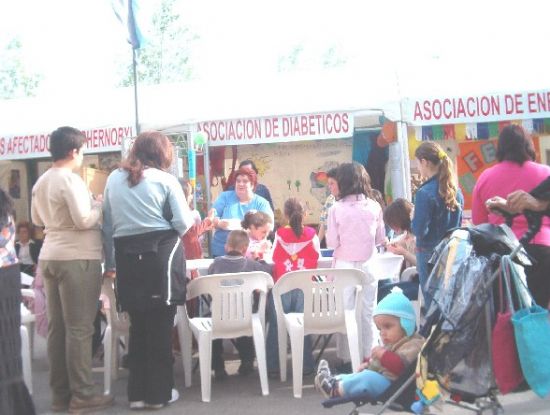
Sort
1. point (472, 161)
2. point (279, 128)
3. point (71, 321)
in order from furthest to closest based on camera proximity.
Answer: point (472, 161) → point (279, 128) → point (71, 321)

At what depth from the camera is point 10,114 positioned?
35.9 ft

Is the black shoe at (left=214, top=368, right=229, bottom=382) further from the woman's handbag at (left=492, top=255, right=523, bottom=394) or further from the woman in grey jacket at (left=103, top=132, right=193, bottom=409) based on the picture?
the woman's handbag at (left=492, top=255, right=523, bottom=394)

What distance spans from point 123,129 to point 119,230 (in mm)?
4856

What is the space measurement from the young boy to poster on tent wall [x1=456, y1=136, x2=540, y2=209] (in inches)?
165

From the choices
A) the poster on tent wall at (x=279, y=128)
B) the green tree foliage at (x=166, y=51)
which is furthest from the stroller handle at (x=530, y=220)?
the green tree foliage at (x=166, y=51)

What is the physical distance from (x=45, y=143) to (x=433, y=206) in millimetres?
5905

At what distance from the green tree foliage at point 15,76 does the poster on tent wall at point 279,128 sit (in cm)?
4132

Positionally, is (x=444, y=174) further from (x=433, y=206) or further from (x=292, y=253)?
(x=292, y=253)

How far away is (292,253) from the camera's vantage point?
5.85m

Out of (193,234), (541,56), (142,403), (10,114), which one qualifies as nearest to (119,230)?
(142,403)

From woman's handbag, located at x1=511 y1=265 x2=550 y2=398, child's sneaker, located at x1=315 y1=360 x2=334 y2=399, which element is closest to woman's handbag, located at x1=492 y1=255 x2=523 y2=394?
woman's handbag, located at x1=511 y1=265 x2=550 y2=398

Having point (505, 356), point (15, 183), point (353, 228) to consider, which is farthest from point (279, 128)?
point (505, 356)

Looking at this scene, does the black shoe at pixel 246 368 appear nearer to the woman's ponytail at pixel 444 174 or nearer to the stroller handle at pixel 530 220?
the woman's ponytail at pixel 444 174

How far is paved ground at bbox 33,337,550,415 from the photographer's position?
4702mm
